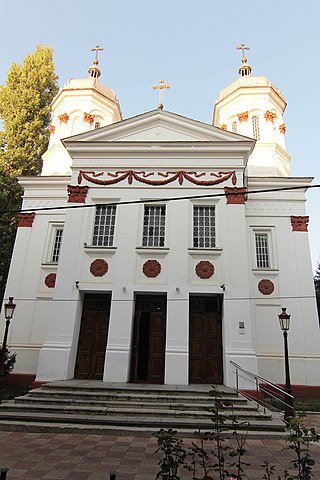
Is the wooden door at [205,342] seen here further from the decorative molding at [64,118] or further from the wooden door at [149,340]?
the decorative molding at [64,118]

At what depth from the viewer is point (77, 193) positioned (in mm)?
15297

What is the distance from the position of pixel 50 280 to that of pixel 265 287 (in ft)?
33.6

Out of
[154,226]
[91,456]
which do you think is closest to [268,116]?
[154,226]

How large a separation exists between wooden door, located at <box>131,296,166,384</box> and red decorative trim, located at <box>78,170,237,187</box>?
5.21 m

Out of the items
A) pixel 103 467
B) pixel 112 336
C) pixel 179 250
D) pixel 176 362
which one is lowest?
pixel 103 467

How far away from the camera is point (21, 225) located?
703 inches

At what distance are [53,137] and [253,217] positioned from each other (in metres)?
13.6

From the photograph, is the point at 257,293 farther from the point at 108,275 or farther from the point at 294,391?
the point at 108,275

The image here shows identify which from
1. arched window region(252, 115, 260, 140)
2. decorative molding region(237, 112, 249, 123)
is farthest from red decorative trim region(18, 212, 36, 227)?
arched window region(252, 115, 260, 140)

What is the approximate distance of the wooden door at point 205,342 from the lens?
13328mm

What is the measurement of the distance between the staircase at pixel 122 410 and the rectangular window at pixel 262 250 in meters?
6.78

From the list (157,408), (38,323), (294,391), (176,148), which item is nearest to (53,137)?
(176,148)

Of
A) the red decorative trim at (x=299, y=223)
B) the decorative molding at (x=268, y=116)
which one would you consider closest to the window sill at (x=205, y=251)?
the red decorative trim at (x=299, y=223)

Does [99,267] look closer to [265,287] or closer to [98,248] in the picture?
[98,248]
